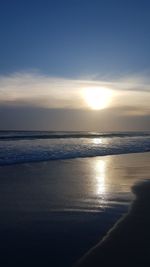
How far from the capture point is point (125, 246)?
5844mm

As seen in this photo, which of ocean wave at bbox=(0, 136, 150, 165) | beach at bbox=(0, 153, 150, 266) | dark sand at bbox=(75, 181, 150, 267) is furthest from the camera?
ocean wave at bbox=(0, 136, 150, 165)

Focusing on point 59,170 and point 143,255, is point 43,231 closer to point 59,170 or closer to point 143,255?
point 143,255

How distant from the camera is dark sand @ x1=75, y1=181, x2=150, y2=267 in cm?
522

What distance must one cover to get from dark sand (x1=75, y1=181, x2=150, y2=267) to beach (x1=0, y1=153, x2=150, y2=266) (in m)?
0.04

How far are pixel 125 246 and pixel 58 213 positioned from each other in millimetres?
2451

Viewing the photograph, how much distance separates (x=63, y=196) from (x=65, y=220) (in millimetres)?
2480

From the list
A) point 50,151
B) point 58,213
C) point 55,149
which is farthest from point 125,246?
point 55,149

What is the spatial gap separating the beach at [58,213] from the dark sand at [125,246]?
4 cm

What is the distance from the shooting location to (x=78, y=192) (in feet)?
34.7

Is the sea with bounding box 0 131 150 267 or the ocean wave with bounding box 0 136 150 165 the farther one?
the ocean wave with bounding box 0 136 150 165

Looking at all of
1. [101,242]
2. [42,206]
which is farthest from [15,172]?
[101,242]

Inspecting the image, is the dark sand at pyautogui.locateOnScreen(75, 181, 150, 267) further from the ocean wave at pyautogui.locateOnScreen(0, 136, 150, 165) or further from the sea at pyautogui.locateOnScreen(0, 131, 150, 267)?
the ocean wave at pyautogui.locateOnScreen(0, 136, 150, 165)

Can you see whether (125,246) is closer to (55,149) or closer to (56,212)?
(56,212)

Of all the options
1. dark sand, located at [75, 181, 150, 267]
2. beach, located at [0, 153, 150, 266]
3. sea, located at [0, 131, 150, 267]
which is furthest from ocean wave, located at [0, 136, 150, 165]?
dark sand, located at [75, 181, 150, 267]
